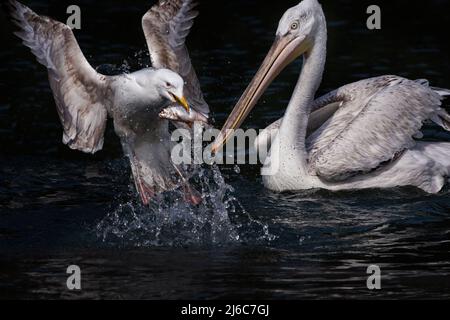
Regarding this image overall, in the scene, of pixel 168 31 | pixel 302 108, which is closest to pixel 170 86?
pixel 168 31

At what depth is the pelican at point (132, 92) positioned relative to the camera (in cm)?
639

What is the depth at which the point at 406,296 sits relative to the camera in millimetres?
5445

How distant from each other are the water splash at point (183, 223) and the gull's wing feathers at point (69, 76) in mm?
553

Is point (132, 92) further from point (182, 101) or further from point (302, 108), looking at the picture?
point (302, 108)

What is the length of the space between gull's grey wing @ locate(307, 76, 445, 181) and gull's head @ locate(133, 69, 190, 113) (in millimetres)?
1278

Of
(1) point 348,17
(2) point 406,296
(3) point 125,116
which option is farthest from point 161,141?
(1) point 348,17

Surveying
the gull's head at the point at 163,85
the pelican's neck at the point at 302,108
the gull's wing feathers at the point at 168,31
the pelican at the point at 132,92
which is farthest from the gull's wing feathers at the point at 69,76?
the pelican's neck at the point at 302,108

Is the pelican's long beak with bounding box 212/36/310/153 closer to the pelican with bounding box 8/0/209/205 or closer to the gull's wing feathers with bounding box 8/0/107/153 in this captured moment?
the pelican with bounding box 8/0/209/205

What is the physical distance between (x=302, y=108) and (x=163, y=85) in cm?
145

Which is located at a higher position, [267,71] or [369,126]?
[267,71]

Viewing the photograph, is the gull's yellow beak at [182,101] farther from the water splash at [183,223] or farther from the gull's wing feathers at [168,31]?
the gull's wing feathers at [168,31]

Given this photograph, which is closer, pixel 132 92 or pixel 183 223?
pixel 132 92

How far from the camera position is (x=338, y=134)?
726cm

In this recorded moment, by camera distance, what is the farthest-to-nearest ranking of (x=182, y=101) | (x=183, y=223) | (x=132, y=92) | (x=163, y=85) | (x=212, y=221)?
(x=183, y=223), (x=212, y=221), (x=132, y=92), (x=163, y=85), (x=182, y=101)
